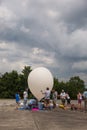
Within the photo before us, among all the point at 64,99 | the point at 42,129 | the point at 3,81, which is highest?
the point at 3,81

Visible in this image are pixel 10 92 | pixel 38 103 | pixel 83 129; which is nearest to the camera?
pixel 83 129

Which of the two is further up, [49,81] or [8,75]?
[8,75]

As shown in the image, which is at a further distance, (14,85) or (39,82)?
(14,85)

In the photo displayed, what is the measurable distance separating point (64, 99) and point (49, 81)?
2501mm

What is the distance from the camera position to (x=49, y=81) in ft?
85.8

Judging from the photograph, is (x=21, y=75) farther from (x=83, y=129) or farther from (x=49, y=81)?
(x=83, y=129)

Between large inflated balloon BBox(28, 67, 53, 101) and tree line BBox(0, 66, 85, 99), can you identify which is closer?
large inflated balloon BBox(28, 67, 53, 101)

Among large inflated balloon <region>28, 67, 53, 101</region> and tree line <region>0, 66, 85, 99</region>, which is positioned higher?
tree line <region>0, 66, 85, 99</region>

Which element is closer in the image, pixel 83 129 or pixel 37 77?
pixel 83 129

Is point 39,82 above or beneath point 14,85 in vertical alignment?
beneath

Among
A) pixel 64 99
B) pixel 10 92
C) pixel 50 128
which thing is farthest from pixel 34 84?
pixel 10 92

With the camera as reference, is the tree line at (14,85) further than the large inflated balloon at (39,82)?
Yes

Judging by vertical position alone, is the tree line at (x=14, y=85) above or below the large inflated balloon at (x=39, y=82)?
above

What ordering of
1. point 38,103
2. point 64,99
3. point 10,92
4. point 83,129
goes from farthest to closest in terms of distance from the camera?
point 10,92 < point 64,99 < point 38,103 < point 83,129
